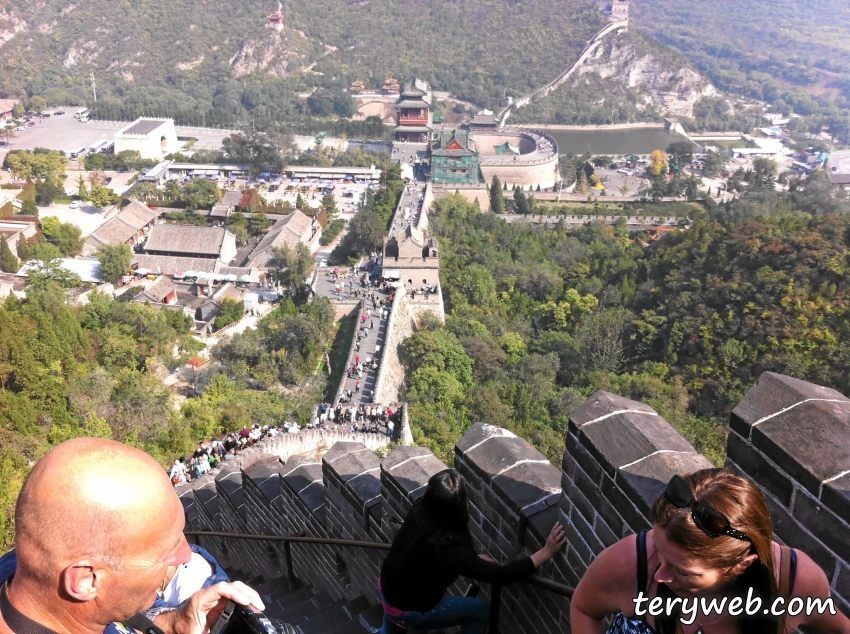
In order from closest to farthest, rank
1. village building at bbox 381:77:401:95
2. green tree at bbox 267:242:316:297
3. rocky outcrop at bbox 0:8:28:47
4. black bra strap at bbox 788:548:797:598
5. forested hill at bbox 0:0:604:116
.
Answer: black bra strap at bbox 788:548:797:598 → green tree at bbox 267:242:316:297 → forested hill at bbox 0:0:604:116 → village building at bbox 381:77:401:95 → rocky outcrop at bbox 0:8:28:47

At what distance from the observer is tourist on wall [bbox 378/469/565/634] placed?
2.94 m

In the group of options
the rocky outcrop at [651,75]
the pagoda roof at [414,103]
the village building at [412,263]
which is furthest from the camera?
the rocky outcrop at [651,75]

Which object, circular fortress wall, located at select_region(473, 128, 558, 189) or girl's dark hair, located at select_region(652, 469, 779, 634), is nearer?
girl's dark hair, located at select_region(652, 469, 779, 634)

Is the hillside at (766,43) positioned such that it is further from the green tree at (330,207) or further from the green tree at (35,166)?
the green tree at (35,166)

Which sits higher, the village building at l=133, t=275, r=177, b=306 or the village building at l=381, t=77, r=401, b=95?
the village building at l=381, t=77, r=401, b=95

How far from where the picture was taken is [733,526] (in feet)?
5.65

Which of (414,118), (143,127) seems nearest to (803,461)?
(143,127)

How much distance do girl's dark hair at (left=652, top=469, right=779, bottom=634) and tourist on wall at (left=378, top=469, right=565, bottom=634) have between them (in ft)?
3.91

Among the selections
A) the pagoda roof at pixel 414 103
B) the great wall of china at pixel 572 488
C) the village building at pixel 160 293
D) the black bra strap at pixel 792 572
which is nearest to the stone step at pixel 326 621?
the great wall of china at pixel 572 488

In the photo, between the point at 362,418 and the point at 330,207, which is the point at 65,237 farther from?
the point at 362,418

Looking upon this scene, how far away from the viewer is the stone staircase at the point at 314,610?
4488 mm

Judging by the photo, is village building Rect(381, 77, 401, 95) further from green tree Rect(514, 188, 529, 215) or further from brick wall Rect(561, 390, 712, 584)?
brick wall Rect(561, 390, 712, 584)

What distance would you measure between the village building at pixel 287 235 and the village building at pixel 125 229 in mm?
7008

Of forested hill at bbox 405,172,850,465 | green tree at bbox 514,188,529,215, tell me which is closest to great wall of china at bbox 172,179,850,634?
forested hill at bbox 405,172,850,465
